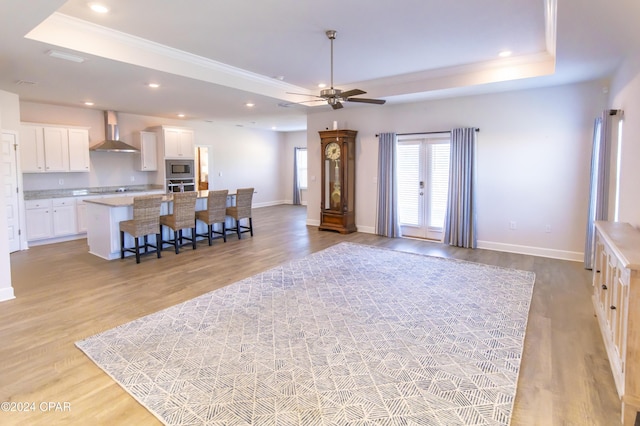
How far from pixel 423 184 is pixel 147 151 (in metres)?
6.45

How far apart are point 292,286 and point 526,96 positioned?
192 inches

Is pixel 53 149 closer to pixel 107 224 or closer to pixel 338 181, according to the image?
pixel 107 224

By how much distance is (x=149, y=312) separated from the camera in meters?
3.64

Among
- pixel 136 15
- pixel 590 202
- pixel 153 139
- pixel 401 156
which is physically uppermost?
pixel 136 15

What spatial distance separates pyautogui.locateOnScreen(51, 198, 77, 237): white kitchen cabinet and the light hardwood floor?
32 centimetres

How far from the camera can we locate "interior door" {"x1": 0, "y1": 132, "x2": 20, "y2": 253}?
5.95m

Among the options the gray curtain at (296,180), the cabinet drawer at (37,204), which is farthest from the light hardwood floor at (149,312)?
the gray curtain at (296,180)

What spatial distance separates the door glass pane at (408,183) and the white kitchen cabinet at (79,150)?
21.2 feet

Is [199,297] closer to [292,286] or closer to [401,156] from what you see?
[292,286]

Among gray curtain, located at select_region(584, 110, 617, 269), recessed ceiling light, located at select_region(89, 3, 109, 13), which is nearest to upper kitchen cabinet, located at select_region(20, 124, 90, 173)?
recessed ceiling light, located at select_region(89, 3, 109, 13)

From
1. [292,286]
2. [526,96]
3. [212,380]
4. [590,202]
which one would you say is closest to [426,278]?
[292,286]

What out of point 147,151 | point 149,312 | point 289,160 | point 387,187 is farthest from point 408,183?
point 289,160

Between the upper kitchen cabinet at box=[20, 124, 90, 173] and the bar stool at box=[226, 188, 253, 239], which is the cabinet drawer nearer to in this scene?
the upper kitchen cabinet at box=[20, 124, 90, 173]

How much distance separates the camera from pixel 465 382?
8.02 ft
